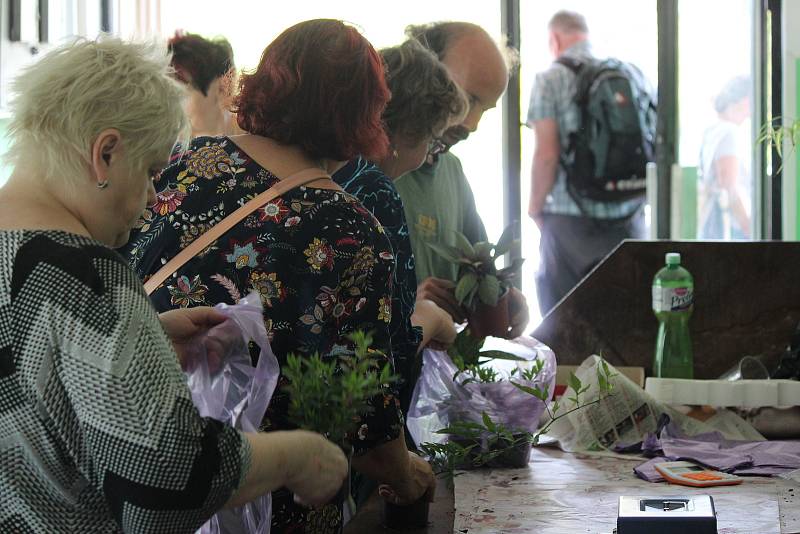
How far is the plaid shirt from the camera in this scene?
5207mm

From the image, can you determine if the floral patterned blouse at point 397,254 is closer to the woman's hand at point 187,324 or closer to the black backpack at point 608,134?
the woman's hand at point 187,324

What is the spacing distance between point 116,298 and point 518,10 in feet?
15.9

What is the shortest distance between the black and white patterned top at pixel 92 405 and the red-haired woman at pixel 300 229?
532 mm

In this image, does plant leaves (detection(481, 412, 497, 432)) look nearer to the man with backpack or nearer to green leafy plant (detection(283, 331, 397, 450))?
green leafy plant (detection(283, 331, 397, 450))

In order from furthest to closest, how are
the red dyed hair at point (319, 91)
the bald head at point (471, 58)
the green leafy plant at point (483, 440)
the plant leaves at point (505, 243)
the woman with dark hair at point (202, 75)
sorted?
the woman with dark hair at point (202, 75) → the bald head at point (471, 58) → the plant leaves at point (505, 243) → the green leafy plant at point (483, 440) → the red dyed hair at point (319, 91)

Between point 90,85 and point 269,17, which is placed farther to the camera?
point 269,17

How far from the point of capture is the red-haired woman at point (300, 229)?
5.19ft

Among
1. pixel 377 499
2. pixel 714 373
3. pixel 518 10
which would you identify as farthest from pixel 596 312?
pixel 518 10

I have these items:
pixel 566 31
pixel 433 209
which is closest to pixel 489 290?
pixel 433 209

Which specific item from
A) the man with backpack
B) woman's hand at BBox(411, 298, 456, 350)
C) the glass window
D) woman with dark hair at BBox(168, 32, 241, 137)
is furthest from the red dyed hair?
the glass window

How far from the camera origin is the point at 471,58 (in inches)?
110

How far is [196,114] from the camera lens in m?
3.38

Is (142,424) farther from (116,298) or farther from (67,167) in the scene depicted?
(67,167)

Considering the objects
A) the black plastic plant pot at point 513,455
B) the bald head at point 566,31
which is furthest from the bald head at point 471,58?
the bald head at point 566,31
